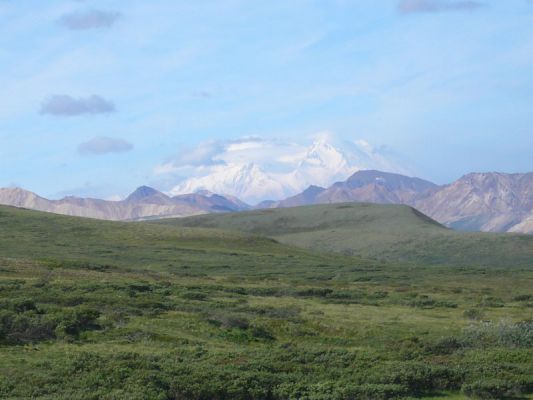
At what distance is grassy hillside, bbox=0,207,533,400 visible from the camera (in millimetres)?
23812

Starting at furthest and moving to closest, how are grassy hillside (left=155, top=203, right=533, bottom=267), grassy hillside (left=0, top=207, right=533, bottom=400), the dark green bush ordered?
grassy hillside (left=155, top=203, right=533, bottom=267) < the dark green bush < grassy hillside (left=0, top=207, right=533, bottom=400)

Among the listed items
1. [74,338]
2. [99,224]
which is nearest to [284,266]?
[99,224]

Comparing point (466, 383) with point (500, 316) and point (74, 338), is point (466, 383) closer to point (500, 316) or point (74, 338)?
point (74, 338)

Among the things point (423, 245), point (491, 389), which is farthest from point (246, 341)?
point (423, 245)

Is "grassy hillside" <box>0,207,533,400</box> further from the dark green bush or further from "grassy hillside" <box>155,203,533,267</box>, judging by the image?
"grassy hillside" <box>155,203,533,267</box>

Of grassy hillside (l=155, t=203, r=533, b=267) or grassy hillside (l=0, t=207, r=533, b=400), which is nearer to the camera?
grassy hillside (l=0, t=207, r=533, b=400)

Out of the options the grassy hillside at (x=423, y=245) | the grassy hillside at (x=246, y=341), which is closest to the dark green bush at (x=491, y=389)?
the grassy hillside at (x=246, y=341)

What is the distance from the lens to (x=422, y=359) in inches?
1191

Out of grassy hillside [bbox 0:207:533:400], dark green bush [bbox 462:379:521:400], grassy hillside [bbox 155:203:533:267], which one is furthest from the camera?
grassy hillside [bbox 155:203:533:267]

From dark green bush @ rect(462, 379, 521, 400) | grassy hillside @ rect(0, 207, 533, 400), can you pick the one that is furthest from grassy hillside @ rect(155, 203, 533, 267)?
dark green bush @ rect(462, 379, 521, 400)

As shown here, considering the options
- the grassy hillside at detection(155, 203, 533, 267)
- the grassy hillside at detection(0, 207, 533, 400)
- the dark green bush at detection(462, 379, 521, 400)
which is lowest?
the dark green bush at detection(462, 379, 521, 400)

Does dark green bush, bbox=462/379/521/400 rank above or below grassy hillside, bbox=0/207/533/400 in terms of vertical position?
below

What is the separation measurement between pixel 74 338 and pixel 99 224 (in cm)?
12105

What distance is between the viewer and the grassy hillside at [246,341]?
23.8 metres
